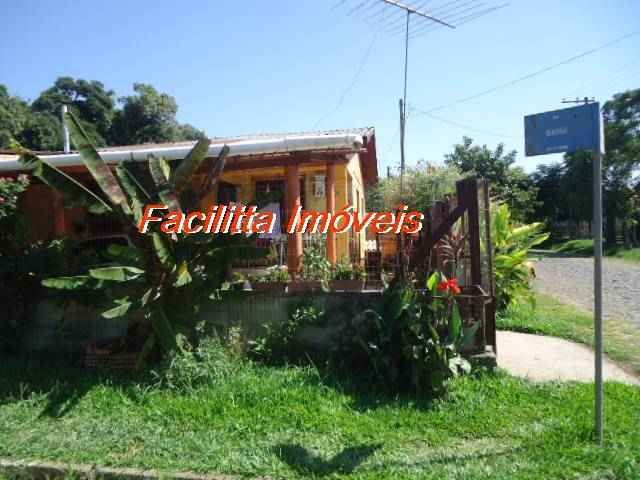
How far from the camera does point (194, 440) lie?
12.2 feet

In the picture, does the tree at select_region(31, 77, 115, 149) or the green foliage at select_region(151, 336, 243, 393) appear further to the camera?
the tree at select_region(31, 77, 115, 149)

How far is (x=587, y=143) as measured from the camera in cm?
345

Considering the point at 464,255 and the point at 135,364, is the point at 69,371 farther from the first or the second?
the point at 464,255

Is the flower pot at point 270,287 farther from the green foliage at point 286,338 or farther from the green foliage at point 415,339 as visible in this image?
the green foliage at point 415,339

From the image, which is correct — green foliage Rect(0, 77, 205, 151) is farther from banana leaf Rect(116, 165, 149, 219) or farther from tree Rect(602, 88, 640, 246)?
tree Rect(602, 88, 640, 246)

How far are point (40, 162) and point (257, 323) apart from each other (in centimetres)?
322

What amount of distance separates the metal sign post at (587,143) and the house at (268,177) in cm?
285

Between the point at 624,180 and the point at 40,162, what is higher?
the point at 624,180

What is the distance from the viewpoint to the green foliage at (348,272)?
573 centimetres

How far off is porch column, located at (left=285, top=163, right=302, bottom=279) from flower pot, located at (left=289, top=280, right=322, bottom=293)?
20cm

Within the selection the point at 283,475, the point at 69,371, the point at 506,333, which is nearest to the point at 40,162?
the point at 69,371

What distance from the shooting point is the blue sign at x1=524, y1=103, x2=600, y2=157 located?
3434 mm

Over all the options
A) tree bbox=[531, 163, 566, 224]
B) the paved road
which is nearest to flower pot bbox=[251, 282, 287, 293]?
the paved road

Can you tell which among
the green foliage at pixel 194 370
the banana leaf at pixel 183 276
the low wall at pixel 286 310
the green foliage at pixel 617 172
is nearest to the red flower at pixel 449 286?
the low wall at pixel 286 310
